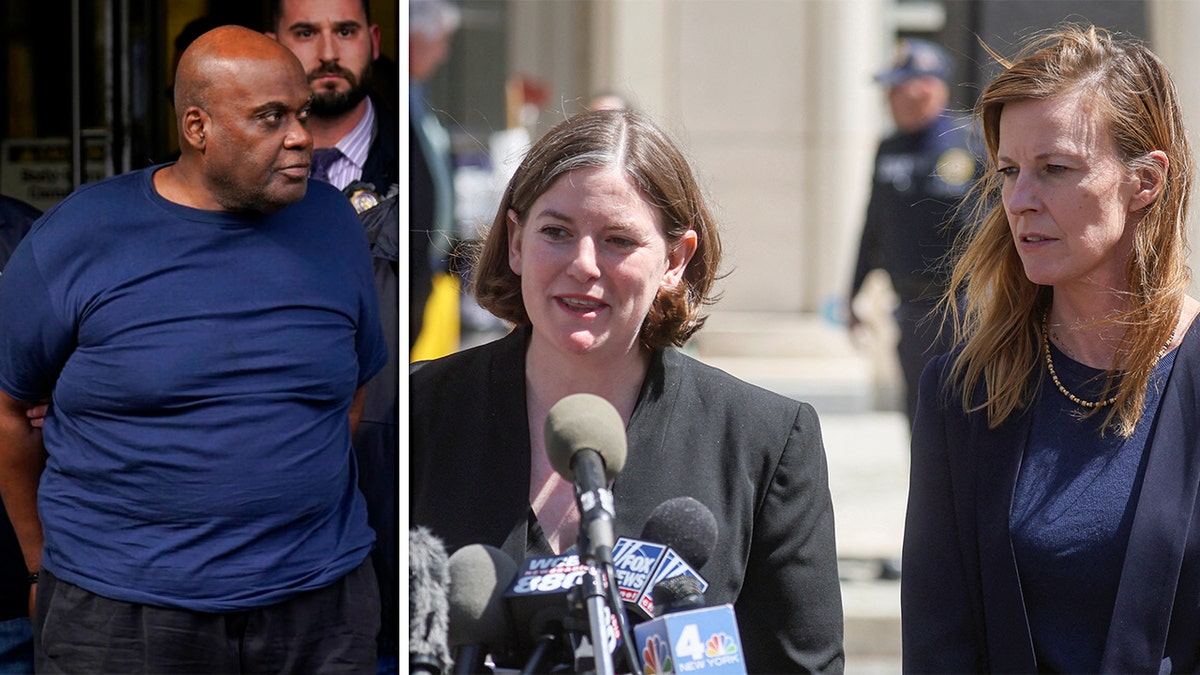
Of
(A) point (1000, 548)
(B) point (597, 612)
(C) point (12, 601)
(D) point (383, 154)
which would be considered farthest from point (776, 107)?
(B) point (597, 612)

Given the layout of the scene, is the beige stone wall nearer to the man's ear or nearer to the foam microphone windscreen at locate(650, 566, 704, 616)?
the man's ear

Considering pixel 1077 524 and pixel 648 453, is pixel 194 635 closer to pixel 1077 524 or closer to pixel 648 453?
pixel 648 453

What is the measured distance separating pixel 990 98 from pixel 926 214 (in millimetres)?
2765

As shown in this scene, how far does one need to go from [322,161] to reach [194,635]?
101 cm

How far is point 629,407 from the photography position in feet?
9.29

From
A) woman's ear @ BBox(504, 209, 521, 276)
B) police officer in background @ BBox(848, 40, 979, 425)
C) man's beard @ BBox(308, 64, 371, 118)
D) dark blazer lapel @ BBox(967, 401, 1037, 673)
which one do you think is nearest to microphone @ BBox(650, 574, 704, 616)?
dark blazer lapel @ BBox(967, 401, 1037, 673)

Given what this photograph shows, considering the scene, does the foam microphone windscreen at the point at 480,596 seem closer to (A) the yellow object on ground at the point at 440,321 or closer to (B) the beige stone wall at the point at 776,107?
(A) the yellow object on ground at the point at 440,321

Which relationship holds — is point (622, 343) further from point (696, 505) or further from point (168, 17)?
point (168, 17)

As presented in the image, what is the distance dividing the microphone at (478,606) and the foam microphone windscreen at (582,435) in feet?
1.12

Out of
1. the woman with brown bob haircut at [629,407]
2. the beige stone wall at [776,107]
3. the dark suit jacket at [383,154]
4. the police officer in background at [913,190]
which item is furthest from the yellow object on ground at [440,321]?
the beige stone wall at [776,107]

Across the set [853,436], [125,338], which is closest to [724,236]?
[125,338]

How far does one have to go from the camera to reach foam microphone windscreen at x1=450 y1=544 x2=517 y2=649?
2.73m

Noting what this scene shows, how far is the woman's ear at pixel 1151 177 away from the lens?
8.71ft

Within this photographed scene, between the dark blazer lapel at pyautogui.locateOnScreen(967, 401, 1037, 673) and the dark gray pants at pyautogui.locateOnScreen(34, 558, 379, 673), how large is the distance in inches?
46.0
